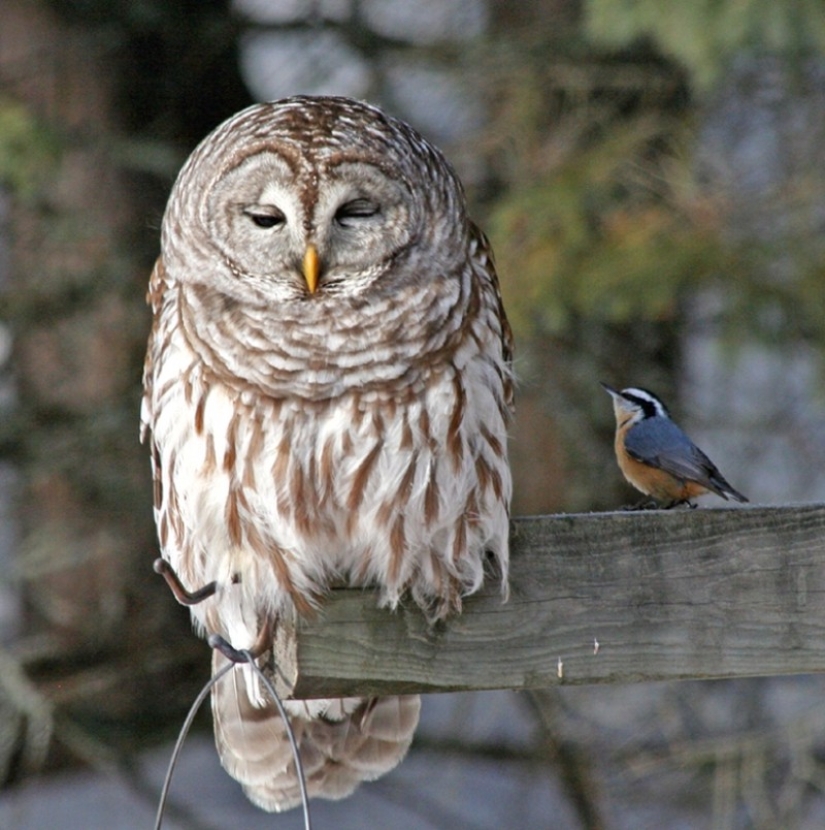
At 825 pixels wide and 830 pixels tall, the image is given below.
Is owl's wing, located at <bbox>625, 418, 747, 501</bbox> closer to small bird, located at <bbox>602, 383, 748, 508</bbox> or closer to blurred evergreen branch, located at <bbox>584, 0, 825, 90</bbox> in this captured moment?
small bird, located at <bbox>602, 383, 748, 508</bbox>

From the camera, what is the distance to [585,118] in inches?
246

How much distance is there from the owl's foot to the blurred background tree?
9.62 ft

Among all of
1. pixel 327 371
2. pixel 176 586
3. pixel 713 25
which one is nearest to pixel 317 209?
pixel 327 371

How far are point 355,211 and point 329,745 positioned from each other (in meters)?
1.19

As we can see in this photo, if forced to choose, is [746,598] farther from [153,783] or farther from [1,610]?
[1,610]

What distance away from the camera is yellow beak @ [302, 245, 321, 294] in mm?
2793

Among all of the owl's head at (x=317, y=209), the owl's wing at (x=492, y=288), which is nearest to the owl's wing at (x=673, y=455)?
the owl's wing at (x=492, y=288)

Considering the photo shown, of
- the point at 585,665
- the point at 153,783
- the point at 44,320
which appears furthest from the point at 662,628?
the point at 153,783

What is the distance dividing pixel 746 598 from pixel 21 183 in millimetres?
3884

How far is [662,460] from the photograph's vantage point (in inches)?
121

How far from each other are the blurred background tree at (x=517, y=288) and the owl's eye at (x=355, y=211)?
251cm

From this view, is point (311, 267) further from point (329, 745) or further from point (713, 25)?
point (713, 25)

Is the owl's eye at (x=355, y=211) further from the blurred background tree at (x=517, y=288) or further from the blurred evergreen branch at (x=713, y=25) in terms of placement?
the blurred background tree at (x=517, y=288)

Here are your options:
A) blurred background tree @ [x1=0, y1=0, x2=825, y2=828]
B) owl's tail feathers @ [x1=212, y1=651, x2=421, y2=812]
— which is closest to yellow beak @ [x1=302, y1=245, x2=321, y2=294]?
owl's tail feathers @ [x1=212, y1=651, x2=421, y2=812]
